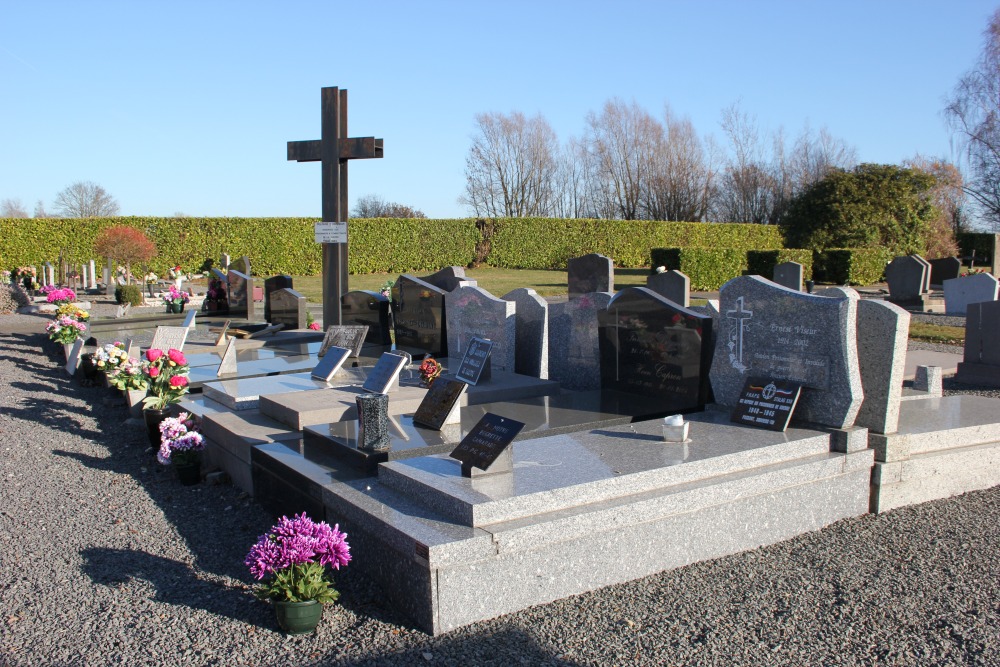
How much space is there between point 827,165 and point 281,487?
4768 centimetres

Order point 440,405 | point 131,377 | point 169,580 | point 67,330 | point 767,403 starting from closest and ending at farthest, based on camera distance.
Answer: point 169,580
point 767,403
point 440,405
point 131,377
point 67,330

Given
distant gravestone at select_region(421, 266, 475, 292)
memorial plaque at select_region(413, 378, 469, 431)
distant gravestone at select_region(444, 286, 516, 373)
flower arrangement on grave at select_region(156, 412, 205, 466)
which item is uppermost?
distant gravestone at select_region(421, 266, 475, 292)

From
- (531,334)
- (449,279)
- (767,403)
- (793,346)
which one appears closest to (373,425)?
(767,403)

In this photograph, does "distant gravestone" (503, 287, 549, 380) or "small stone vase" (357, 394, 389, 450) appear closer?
"small stone vase" (357, 394, 389, 450)

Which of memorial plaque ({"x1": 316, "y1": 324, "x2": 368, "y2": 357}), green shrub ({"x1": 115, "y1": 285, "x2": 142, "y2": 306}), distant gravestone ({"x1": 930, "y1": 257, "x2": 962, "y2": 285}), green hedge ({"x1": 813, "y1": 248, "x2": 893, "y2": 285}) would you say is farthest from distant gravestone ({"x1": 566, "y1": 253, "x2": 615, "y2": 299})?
green hedge ({"x1": 813, "y1": 248, "x2": 893, "y2": 285})

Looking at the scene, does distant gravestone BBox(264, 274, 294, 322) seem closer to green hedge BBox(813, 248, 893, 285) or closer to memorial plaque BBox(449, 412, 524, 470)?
memorial plaque BBox(449, 412, 524, 470)

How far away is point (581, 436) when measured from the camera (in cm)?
532

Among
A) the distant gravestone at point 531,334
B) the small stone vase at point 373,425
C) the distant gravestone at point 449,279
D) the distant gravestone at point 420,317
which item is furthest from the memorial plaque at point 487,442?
the distant gravestone at point 449,279

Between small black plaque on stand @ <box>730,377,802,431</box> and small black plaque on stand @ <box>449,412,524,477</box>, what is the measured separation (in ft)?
6.29

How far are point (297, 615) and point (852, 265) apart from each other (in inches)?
1088

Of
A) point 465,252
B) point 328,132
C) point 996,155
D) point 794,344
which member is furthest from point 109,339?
point 996,155

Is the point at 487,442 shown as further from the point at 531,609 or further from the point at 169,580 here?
the point at 169,580

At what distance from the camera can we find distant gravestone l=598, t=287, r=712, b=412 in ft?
20.4

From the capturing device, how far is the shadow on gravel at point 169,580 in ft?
12.9
